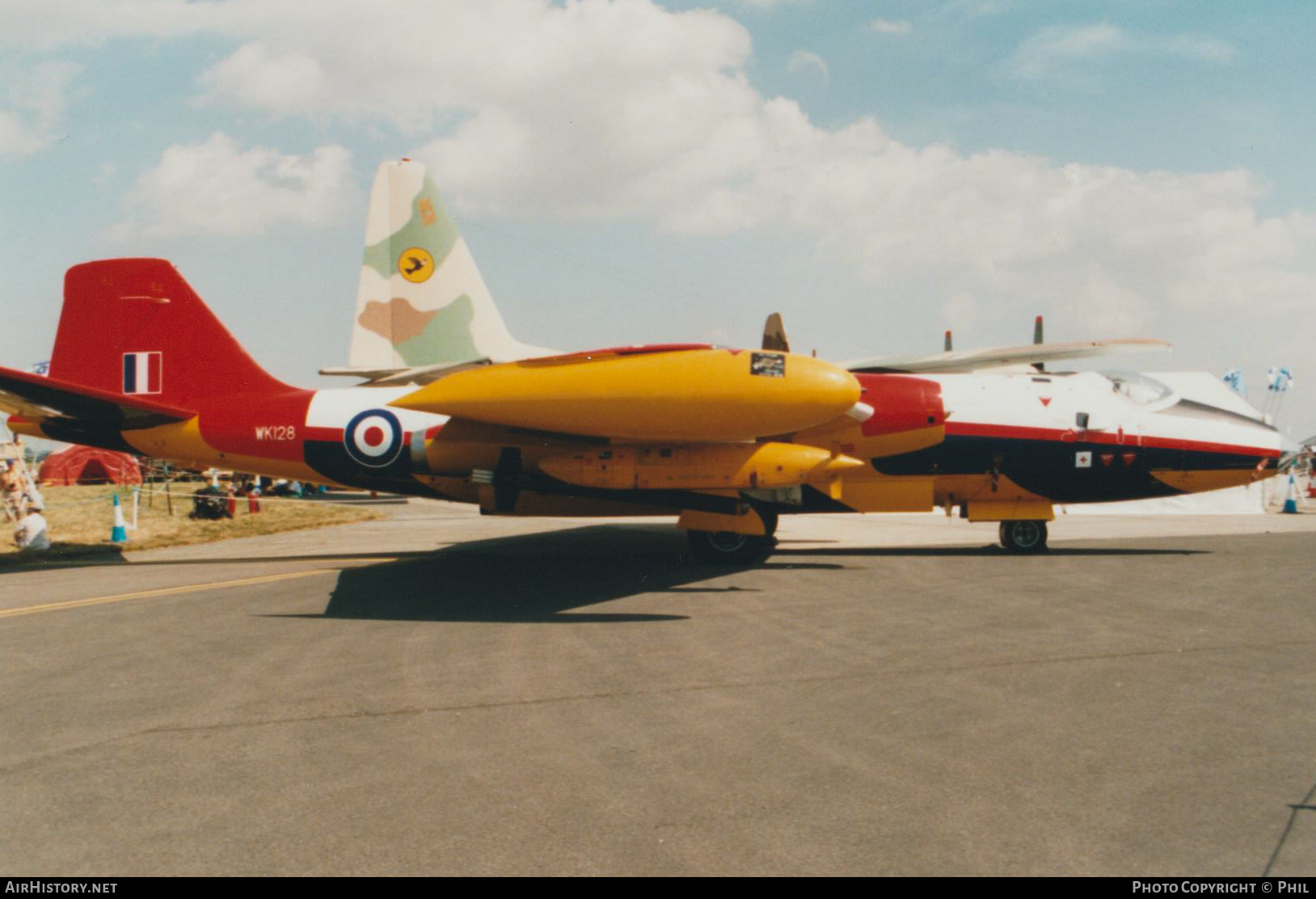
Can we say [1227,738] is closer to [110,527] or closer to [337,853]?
[337,853]

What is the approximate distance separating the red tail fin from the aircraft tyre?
7.87m

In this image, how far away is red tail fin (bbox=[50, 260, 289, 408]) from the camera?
49.6 feet

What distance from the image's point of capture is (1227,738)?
5.67m

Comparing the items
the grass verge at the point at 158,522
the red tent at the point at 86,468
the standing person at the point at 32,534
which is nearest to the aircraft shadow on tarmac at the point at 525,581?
the grass verge at the point at 158,522

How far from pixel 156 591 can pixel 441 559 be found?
4.82 metres

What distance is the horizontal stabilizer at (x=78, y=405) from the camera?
44.6ft

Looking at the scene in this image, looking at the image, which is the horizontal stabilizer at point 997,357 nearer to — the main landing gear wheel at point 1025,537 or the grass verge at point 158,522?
the main landing gear wheel at point 1025,537

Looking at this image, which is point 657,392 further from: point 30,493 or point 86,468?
point 86,468

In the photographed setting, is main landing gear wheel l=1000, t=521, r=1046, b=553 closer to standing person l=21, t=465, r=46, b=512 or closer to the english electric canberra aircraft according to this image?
the english electric canberra aircraft

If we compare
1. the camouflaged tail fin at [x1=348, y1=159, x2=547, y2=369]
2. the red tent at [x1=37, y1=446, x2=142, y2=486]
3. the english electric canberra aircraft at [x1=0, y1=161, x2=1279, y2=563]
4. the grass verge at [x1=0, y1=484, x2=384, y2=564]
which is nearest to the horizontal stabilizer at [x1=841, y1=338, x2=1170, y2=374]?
the english electric canberra aircraft at [x1=0, y1=161, x2=1279, y2=563]

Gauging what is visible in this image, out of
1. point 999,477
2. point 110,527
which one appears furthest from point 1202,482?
point 110,527

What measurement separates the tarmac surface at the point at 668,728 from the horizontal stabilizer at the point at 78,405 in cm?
335

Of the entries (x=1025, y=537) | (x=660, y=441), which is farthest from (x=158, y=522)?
(x=1025, y=537)

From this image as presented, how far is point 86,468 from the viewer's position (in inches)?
1688
